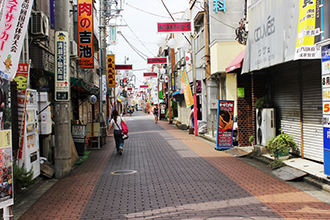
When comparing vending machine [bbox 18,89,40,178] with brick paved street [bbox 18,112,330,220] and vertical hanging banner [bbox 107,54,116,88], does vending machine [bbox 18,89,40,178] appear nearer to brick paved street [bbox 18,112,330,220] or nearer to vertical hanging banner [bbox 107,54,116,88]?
brick paved street [bbox 18,112,330,220]

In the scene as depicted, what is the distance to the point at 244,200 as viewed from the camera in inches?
267

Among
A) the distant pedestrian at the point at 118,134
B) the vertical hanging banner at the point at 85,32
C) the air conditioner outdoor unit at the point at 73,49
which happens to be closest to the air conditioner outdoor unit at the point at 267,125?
the distant pedestrian at the point at 118,134

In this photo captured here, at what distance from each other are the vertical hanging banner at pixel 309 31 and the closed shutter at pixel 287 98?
10.7 feet

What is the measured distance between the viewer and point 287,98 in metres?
11.5

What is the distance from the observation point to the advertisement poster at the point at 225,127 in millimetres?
14703

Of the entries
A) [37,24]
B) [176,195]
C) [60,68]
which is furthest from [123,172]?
[37,24]

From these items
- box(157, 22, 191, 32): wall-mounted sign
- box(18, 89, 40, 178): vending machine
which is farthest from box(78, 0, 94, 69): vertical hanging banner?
box(18, 89, 40, 178): vending machine

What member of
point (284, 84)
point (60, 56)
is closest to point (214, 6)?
point (284, 84)

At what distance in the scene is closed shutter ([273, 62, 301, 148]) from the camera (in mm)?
10758

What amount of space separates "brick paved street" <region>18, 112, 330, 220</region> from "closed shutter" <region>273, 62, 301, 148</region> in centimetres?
192

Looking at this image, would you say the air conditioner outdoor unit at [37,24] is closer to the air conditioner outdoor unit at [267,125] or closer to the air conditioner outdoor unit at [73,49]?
the air conditioner outdoor unit at [73,49]

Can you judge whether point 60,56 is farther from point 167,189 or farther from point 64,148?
point 167,189

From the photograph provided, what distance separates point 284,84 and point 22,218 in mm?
9132

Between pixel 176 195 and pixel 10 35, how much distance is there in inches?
176
